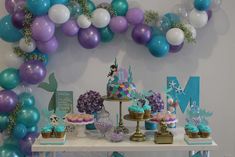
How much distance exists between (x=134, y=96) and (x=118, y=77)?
0.17 metres

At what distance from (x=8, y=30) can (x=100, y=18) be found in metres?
0.69

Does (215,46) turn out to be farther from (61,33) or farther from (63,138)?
(63,138)

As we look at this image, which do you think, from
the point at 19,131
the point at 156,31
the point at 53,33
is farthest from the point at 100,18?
the point at 19,131

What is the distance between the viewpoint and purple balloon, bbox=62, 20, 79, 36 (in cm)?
307

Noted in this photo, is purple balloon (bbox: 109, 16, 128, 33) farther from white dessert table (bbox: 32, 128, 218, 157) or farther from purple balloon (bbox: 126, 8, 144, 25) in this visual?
white dessert table (bbox: 32, 128, 218, 157)

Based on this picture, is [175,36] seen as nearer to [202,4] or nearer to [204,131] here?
[202,4]

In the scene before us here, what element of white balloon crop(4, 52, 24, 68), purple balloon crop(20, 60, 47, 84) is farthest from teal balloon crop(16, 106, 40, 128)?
white balloon crop(4, 52, 24, 68)

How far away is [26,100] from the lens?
316 cm

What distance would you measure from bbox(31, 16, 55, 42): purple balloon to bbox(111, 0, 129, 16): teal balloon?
1.71 feet

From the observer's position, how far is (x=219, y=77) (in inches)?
138

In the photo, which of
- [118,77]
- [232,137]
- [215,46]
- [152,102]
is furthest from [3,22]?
[232,137]

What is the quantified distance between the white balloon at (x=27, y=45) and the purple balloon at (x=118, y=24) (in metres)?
0.60

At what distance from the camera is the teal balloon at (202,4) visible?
3.09 metres

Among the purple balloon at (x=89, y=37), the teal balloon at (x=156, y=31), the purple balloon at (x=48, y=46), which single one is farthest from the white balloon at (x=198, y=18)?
the purple balloon at (x=48, y=46)
